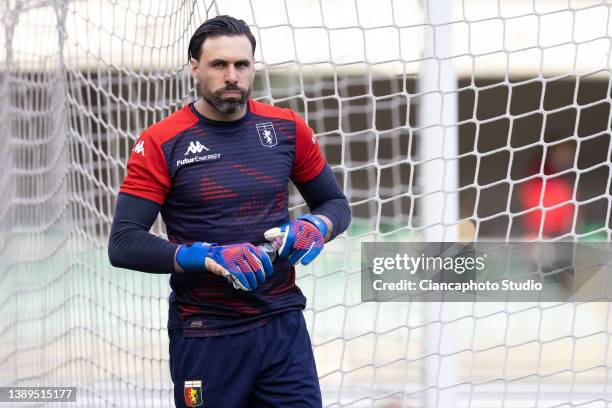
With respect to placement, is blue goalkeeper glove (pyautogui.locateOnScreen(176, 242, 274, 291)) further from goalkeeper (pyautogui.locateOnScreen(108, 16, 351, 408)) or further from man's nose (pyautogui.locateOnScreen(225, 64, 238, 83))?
man's nose (pyautogui.locateOnScreen(225, 64, 238, 83))

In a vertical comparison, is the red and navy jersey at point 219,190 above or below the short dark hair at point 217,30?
below

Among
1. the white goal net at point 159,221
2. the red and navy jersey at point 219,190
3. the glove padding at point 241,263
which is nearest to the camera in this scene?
the glove padding at point 241,263

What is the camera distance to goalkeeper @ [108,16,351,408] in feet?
6.48

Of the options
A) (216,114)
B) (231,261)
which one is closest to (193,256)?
(231,261)

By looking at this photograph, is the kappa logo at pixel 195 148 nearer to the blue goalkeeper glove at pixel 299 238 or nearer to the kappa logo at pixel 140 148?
the kappa logo at pixel 140 148

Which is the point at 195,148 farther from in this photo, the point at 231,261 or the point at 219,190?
the point at 231,261

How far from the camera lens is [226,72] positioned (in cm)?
197

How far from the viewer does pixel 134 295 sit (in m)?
3.34

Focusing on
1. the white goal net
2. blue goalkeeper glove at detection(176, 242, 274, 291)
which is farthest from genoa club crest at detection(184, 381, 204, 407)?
the white goal net

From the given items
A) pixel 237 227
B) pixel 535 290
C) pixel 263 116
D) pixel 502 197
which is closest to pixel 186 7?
pixel 263 116

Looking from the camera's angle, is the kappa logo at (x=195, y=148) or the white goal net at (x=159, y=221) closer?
the kappa logo at (x=195, y=148)

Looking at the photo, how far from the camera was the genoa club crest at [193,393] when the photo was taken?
206cm

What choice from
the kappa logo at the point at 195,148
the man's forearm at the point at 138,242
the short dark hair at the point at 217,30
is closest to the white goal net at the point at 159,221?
the short dark hair at the point at 217,30

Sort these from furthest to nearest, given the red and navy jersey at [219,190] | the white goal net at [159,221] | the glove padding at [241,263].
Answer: the white goal net at [159,221] < the red and navy jersey at [219,190] < the glove padding at [241,263]
